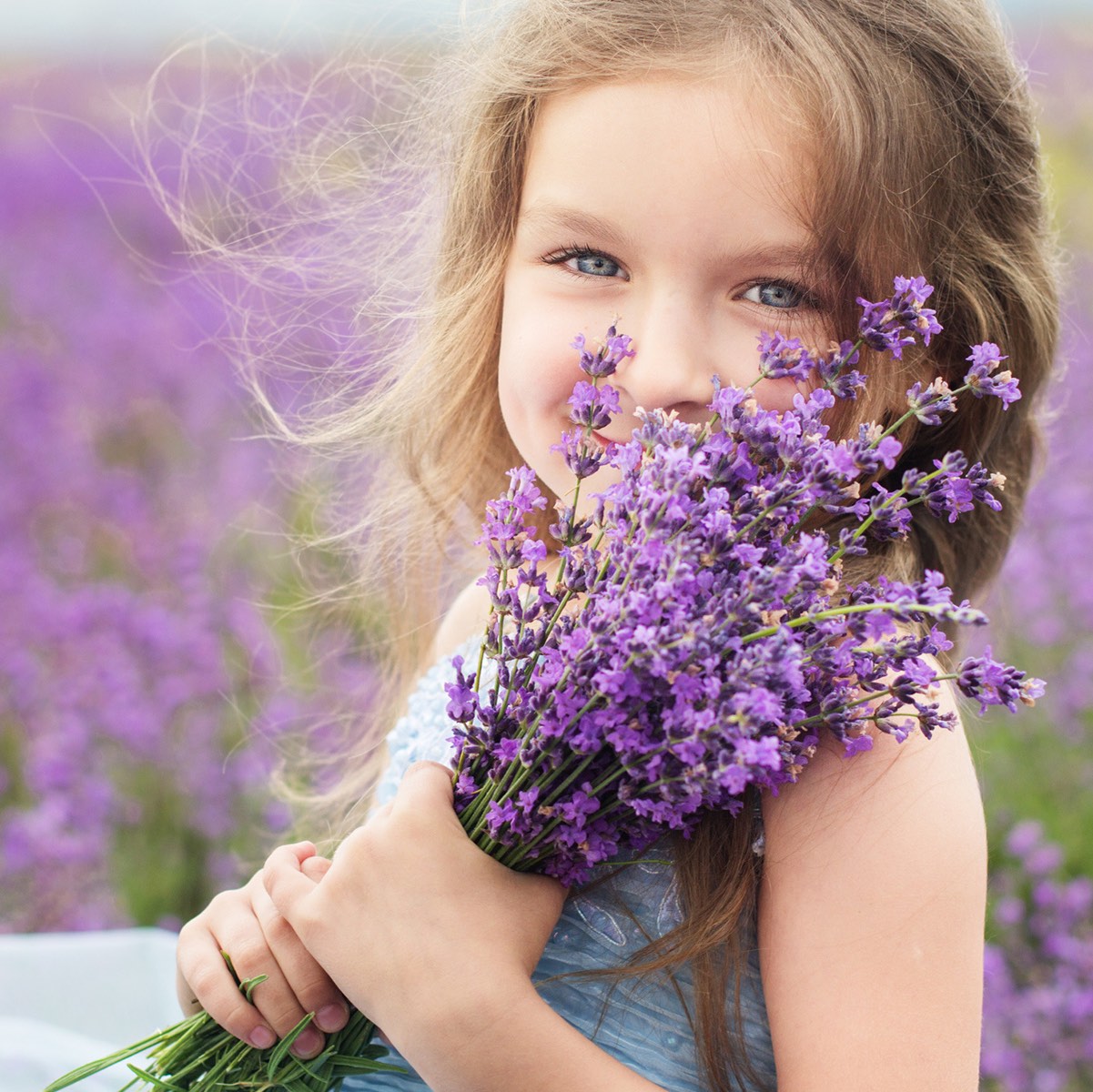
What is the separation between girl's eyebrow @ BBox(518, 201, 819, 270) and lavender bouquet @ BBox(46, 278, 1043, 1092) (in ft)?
0.44

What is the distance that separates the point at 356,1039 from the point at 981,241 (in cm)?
125

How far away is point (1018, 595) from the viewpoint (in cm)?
416

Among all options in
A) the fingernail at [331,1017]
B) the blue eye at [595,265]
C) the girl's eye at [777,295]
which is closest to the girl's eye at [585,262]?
the blue eye at [595,265]

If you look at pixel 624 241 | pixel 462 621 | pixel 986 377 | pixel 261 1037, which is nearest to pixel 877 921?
pixel 986 377

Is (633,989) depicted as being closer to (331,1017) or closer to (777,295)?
(331,1017)

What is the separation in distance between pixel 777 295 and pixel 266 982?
37.5 inches

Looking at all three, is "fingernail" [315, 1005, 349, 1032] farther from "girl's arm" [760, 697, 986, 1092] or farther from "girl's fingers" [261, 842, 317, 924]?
"girl's arm" [760, 697, 986, 1092]

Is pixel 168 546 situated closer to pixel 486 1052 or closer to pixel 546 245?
pixel 546 245

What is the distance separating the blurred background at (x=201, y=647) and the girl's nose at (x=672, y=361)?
645mm

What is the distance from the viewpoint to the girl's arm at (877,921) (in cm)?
136

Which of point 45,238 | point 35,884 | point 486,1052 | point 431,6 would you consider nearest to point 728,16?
point 431,6

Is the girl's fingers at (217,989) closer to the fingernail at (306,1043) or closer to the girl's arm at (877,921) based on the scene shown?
the fingernail at (306,1043)

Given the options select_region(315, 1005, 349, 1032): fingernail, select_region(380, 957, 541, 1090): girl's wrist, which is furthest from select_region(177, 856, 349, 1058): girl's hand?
select_region(380, 957, 541, 1090): girl's wrist

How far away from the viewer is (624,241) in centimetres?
155
